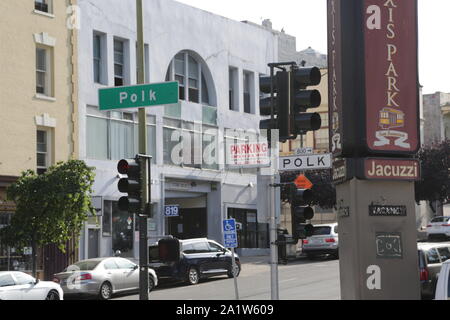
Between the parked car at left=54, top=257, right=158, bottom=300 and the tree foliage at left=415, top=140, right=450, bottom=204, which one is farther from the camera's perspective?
the tree foliage at left=415, top=140, right=450, bottom=204

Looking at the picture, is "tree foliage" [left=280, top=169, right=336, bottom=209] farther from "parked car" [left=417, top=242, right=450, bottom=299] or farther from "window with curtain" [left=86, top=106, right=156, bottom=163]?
"parked car" [left=417, top=242, right=450, bottom=299]

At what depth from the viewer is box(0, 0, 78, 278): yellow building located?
30.4m

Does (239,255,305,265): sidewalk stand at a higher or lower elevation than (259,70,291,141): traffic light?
lower

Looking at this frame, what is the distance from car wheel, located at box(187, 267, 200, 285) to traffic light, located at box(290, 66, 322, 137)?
17660mm

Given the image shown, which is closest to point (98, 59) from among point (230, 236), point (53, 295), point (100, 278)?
point (100, 278)

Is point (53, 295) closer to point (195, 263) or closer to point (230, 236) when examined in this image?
point (230, 236)

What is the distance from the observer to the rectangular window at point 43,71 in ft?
106

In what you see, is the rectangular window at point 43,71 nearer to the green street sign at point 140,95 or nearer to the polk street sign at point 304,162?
the green street sign at point 140,95

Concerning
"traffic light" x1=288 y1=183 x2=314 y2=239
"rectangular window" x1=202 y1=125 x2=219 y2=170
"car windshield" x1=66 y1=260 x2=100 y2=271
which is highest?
"rectangular window" x1=202 y1=125 x2=219 y2=170

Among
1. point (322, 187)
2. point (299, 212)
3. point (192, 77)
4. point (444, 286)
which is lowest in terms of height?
point (444, 286)

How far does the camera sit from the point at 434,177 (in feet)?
168

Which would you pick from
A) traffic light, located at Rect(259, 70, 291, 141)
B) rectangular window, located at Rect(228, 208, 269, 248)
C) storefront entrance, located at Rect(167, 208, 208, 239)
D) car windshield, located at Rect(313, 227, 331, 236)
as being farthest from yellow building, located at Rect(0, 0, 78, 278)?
traffic light, located at Rect(259, 70, 291, 141)

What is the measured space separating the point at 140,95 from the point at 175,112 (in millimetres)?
22358

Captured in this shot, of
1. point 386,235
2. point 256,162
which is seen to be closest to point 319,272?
point 256,162
